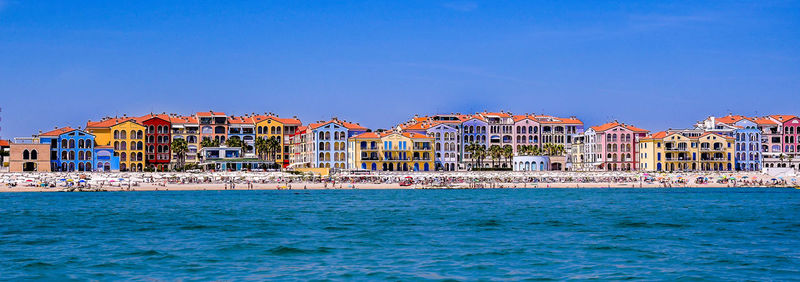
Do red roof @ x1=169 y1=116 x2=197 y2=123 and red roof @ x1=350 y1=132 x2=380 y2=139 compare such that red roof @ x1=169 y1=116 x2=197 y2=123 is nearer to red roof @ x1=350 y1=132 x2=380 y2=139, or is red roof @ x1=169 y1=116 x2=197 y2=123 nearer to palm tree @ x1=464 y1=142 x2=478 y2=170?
red roof @ x1=350 y1=132 x2=380 y2=139

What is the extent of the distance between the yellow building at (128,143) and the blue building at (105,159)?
1.69 m

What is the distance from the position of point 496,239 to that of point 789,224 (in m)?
17.1

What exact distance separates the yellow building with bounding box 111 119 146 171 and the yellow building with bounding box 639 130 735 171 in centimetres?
7004

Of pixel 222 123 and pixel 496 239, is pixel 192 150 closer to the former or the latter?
pixel 222 123

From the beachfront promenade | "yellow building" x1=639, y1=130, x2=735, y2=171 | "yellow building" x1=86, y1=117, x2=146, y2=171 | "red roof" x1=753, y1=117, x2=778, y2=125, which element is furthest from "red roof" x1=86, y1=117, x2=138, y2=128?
"red roof" x1=753, y1=117, x2=778, y2=125

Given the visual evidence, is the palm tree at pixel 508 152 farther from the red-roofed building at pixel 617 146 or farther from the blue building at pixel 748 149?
the blue building at pixel 748 149

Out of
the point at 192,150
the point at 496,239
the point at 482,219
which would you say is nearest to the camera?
the point at 496,239

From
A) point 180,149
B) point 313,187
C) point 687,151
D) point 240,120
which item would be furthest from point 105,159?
point 687,151

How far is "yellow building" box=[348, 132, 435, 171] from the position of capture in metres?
122

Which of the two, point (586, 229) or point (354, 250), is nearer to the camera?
point (354, 250)

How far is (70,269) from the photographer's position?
30.4 meters

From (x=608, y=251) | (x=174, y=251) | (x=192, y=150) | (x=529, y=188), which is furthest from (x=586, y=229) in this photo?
(x=192, y=150)

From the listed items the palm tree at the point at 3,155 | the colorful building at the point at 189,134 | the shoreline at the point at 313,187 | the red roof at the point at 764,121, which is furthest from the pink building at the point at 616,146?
the palm tree at the point at 3,155

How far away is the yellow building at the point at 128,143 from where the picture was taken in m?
124
